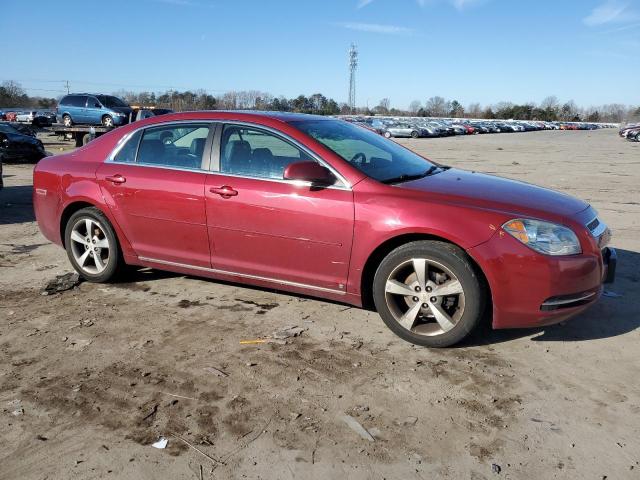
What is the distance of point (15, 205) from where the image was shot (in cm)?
970

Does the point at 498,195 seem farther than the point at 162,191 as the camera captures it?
No

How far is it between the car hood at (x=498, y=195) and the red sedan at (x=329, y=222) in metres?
0.02

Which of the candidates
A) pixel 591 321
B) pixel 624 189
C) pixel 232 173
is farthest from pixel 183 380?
pixel 624 189

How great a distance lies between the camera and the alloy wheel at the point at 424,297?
3.71m

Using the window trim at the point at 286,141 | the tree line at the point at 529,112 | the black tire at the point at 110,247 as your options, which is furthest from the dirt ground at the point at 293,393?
the tree line at the point at 529,112

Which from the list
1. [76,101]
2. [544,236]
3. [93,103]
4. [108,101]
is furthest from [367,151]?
[76,101]

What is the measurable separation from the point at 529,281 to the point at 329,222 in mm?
1442

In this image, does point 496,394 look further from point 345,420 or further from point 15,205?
point 15,205

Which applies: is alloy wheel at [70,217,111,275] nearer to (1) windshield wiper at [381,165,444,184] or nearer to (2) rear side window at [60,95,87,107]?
(1) windshield wiper at [381,165,444,184]

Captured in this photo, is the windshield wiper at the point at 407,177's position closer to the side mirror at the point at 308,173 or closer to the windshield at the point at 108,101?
the side mirror at the point at 308,173

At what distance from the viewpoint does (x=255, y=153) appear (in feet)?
14.5

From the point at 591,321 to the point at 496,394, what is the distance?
157cm

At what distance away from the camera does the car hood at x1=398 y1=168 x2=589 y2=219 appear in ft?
12.3

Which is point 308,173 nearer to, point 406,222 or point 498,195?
point 406,222
